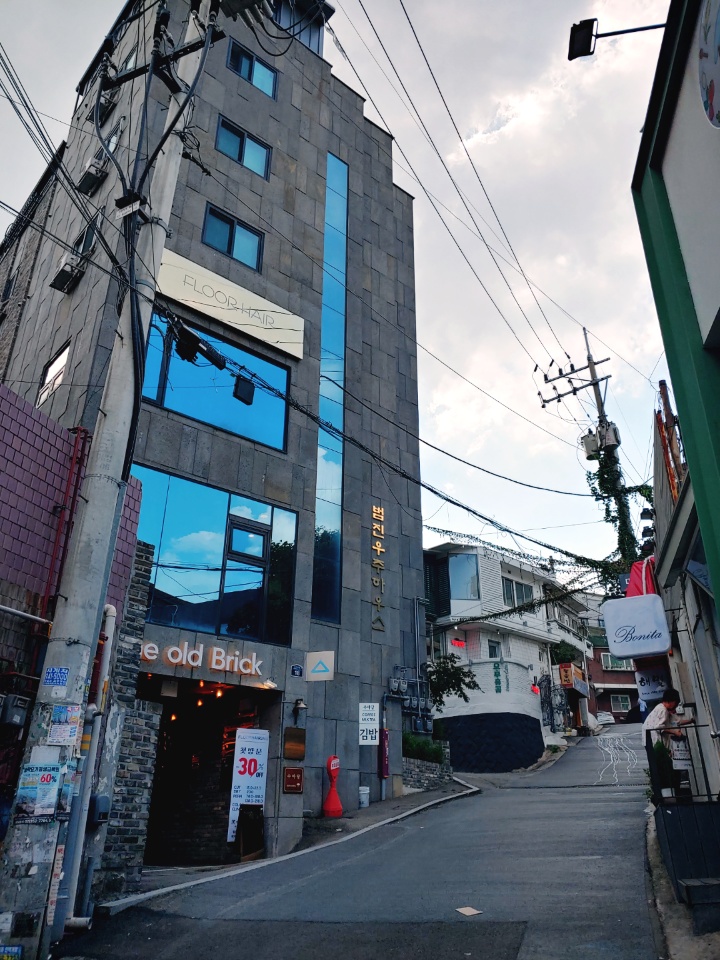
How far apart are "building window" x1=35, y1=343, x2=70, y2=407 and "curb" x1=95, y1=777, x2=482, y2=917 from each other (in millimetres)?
11946

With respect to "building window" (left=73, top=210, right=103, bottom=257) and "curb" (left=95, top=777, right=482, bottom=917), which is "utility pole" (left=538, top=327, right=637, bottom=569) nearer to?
"curb" (left=95, top=777, right=482, bottom=917)

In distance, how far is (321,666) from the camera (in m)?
17.2

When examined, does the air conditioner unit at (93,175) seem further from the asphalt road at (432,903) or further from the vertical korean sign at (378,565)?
the asphalt road at (432,903)

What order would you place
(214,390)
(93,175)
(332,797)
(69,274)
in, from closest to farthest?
1. (332,797)
2. (214,390)
3. (69,274)
4. (93,175)

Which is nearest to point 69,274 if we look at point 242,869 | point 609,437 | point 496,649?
point 242,869

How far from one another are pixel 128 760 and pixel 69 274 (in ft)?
43.6

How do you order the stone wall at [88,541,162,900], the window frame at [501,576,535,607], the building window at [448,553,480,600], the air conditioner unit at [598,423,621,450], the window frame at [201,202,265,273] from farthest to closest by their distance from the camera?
the window frame at [501,576,535,607] < the building window at [448,553,480,600] < the air conditioner unit at [598,423,621,450] < the window frame at [201,202,265,273] < the stone wall at [88,541,162,900]

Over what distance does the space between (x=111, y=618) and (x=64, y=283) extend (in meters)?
12.6

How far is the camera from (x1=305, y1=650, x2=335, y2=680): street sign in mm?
17078

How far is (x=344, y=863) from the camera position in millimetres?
11836

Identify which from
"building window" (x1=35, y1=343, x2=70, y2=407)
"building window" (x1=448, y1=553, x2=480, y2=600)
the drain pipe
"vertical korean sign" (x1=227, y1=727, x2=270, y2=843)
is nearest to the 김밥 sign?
the drain pipe

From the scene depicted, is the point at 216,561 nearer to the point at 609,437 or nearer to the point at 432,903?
the point at 432,903

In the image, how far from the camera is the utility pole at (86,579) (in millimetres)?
6742

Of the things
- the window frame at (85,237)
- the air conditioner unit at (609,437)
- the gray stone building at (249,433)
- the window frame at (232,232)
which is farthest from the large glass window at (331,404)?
the air conditioner unit at (609,437)
